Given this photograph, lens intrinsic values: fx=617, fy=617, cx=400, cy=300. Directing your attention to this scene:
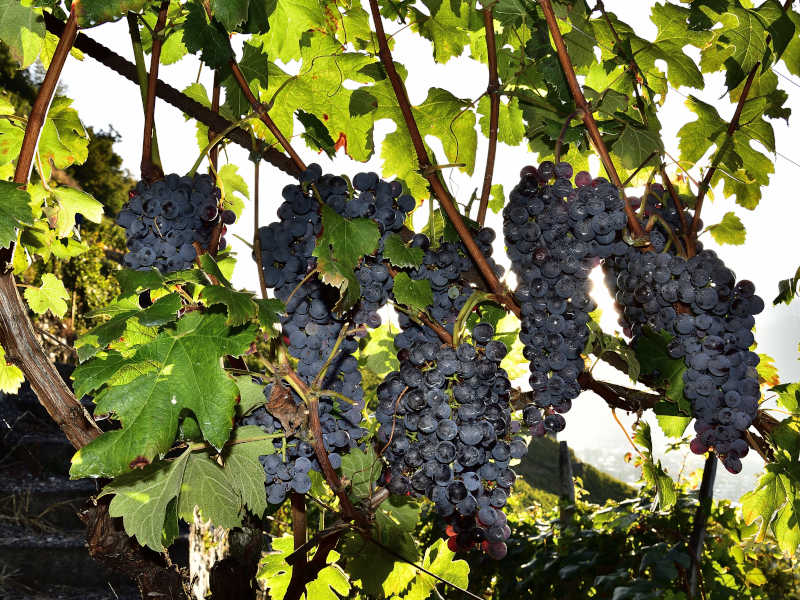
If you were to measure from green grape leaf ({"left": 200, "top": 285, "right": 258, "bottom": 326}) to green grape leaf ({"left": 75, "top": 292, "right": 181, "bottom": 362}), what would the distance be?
0.17 ft

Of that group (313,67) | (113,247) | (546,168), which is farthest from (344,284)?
(113,247)

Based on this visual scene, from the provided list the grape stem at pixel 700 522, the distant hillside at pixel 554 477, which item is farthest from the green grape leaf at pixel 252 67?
the distant hillside at pixel 554 477

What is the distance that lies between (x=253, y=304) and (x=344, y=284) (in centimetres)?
13

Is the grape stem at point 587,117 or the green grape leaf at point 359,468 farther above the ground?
the grape stem at point 587,117

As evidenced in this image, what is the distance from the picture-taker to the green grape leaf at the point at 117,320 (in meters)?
0.68

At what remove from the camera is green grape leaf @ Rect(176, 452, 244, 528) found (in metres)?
0.92

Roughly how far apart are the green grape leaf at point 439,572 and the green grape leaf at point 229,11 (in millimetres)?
1075

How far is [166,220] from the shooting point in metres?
0.88

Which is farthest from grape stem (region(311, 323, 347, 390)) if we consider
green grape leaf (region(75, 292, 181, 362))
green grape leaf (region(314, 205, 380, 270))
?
green grape leaf (region(75, 292, 181, 362))

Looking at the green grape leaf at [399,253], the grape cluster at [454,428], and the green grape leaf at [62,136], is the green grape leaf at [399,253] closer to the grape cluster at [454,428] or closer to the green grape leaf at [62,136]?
the grape cluster at [454,428]

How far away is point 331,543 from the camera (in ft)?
3.33

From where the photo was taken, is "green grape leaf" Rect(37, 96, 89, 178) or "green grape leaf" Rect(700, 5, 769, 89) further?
"green grape leaf" Rect(37, 96, 89, 178)

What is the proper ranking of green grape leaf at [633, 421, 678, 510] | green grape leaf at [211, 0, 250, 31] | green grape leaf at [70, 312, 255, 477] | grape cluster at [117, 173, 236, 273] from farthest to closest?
green grape leaf at [633, 421, 678, 510] < grape cluster at [117, 173, 236, 273] < green grape leaf at [211, 0, 250, 31] < green grape leaf at [70, 312, 255, 477]

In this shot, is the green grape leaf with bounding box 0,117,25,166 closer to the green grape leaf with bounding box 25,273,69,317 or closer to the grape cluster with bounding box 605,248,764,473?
the green grape leaf with bounding box 25,273,69,317
